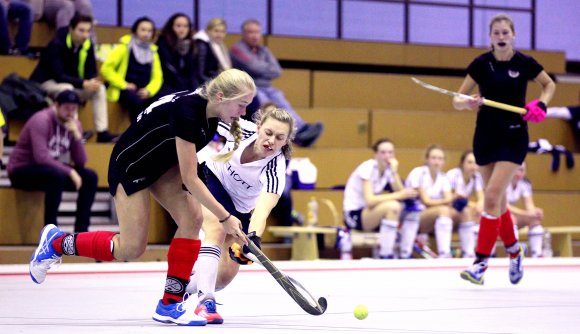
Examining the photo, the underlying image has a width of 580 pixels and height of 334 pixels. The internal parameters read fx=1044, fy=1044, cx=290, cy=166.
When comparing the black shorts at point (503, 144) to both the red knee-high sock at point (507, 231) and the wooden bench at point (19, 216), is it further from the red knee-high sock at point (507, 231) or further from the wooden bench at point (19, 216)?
the wooden bench at point (19, 216)

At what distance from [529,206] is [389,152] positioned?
1620 mm

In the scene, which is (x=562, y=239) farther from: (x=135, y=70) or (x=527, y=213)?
(x=135, y=70)

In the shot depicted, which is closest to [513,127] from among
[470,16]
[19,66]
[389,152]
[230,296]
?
[230,296]

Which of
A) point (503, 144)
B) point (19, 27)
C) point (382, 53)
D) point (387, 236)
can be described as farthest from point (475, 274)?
point (382, 53)

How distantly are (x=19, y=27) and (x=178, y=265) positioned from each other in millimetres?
5618

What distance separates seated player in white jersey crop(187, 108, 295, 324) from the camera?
4.15m

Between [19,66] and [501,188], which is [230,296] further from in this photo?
[19,66]

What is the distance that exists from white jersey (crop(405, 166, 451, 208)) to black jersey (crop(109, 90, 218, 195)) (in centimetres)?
484

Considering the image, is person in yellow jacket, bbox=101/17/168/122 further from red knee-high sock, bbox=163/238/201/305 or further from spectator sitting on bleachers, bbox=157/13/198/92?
red knee-high sock, bbox=163/238/201/305

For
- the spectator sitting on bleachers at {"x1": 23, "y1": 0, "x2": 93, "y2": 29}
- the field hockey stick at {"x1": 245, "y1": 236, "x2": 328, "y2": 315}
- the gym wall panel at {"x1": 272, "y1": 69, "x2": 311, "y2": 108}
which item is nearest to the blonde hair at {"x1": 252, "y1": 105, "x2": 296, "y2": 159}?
the field hockey stick at {"x1": 245, "y1": 236, "x2": 328, "y2": 315}

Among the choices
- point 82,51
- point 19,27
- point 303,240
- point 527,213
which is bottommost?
point 303,240

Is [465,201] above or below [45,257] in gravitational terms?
below

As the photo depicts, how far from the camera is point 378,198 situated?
8367mm

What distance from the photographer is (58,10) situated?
934 centimetres
